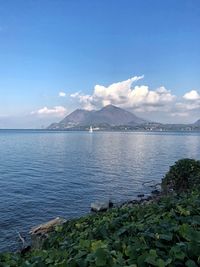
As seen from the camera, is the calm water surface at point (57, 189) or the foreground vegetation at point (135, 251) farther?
the calm water surface at point (57, 189)

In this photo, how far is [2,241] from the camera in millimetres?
27922

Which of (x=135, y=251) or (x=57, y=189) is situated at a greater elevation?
(x=135, y=251)

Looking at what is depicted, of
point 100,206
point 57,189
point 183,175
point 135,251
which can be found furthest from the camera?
point 57,189

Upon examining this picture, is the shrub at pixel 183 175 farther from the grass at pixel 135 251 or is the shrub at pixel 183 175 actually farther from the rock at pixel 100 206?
the grass at pixel 135 251

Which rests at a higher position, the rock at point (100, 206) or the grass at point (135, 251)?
the grass at point (135, 251)

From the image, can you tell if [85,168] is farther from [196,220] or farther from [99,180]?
[196,220]

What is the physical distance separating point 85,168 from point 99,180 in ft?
51.5

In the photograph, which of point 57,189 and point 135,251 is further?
point 57,189

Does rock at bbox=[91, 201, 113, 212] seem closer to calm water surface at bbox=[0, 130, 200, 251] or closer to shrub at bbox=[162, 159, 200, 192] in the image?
calm water surface at bbox=[0, 130, 200, 251]

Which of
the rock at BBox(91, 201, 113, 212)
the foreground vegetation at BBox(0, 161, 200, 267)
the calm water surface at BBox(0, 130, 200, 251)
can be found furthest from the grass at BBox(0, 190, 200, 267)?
A: the rock at BBox(91, 201, 113, 212)

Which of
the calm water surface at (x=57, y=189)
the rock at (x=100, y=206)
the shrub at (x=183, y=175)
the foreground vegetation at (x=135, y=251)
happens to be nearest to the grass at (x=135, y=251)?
the foreground vegetation at (x=135, y=251)

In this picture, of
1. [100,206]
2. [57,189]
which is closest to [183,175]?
[100,206]

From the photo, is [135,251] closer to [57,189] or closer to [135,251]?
[135,251]

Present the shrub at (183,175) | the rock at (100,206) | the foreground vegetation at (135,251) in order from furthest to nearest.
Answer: the rock at (100,206) < the shrub at (183,175) < the foreground vegetation at (135,251)
